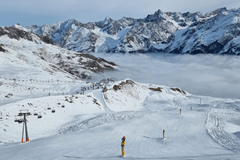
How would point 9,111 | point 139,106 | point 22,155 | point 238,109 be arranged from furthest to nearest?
point 139,106 < point 238,109 < point 9,111 < point 22,155

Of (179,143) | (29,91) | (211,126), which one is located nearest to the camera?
(179,143)

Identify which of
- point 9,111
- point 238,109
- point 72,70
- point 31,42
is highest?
point 31,42

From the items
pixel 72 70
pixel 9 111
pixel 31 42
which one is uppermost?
pixel 31 42

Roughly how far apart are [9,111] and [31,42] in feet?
634

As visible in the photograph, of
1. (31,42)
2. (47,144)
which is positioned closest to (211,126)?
(47,144)

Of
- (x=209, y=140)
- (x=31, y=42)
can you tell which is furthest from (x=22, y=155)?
(x=31, y=42)

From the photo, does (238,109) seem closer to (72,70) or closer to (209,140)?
(209,140)

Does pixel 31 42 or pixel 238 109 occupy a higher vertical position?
pixel 31 42

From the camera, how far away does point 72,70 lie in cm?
17812

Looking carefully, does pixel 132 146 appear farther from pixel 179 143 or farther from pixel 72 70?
pixel 72 70

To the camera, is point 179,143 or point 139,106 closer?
point 179,143

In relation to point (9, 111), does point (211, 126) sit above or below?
below

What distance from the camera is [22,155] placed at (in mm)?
16453

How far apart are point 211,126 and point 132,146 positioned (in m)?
14.5
